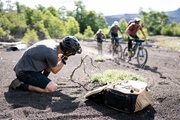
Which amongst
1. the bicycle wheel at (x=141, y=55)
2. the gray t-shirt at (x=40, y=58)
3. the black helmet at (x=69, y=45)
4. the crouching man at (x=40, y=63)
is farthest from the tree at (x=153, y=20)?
the gray t-shirt at (x=40, y=58)

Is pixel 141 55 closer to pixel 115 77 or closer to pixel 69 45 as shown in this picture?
pixel 115 77

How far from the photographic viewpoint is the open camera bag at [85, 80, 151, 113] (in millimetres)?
4012

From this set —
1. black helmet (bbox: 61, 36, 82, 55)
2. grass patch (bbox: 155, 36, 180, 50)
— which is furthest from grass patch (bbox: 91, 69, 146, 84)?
grass patch (bbox: 155, 36, 180, 50)

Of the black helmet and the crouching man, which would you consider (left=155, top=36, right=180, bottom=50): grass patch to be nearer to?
the black helmet

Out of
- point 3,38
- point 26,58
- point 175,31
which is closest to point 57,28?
point 3,38

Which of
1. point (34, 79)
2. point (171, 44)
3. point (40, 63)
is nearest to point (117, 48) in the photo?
point (40, 63)

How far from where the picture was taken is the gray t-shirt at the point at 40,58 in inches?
194

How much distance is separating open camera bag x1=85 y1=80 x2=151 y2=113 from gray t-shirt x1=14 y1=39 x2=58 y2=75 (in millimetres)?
1079

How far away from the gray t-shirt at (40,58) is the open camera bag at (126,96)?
1.08m

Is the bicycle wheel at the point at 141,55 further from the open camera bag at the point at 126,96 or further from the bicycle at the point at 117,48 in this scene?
the open camera bag at the point at 126,96

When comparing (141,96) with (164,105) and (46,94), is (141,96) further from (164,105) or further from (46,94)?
(46,94)

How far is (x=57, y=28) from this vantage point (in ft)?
143

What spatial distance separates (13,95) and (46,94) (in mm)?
609

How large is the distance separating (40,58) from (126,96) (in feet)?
6.20
